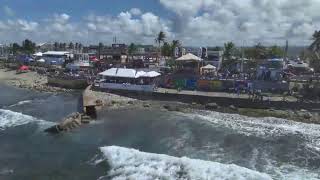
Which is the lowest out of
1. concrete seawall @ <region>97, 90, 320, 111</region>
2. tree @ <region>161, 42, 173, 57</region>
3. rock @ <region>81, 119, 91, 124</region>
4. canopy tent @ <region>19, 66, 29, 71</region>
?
rock @ <region>81, 119, 91, 124</region>

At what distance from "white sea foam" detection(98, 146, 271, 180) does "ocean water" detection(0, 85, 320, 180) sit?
7 cm

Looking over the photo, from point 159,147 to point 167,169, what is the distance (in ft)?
22.8

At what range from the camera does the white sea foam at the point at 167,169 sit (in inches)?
1193

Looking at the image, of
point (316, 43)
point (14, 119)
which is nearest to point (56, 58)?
point (14, 119)

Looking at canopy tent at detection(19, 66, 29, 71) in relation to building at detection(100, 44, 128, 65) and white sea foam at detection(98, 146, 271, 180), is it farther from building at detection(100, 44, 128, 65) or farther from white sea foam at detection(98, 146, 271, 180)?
white sea foam at detection(98, 146, 271, 180)

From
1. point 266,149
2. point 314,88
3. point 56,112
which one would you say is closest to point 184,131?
point 266,149

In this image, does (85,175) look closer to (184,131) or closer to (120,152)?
(120,152)

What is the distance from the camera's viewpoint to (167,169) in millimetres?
31734

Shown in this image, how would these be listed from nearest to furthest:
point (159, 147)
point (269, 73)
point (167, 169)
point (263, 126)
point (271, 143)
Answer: point (167, 169), point (159, 147), point (271, 143), point (263, 126), point (269, 73)

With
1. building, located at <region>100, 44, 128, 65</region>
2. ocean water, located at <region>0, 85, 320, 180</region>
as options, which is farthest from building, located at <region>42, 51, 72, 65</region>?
ocean water, located at <region>0, 85, 320, 180</region>

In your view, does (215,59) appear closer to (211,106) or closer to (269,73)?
(269,73)

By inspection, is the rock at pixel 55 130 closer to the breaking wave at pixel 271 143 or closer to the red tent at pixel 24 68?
the breaking wave at pixel 271 143

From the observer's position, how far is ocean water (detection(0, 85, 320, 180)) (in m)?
31.6

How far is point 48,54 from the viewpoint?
119812mm
